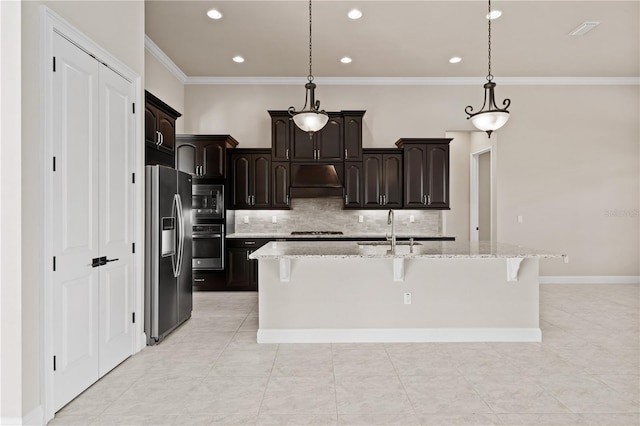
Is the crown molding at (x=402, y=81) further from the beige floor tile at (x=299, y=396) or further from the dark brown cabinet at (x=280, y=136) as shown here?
the beige floor tile at (x=299, y=396)

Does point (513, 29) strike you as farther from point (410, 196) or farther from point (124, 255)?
point (124, 255)

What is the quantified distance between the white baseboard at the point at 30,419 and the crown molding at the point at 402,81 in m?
5.33

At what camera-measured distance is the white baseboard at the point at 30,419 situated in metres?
2.20

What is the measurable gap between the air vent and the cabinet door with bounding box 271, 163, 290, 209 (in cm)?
424

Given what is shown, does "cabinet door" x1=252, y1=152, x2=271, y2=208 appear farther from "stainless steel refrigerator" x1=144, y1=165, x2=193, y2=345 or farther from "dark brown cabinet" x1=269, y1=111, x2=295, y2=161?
"stainless steel refrigerator" x1=144, y1=165, x2=193, y2=345

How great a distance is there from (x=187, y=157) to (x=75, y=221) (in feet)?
11.1

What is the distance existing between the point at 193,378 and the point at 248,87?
4.90 metres

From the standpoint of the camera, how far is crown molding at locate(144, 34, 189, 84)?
507cm

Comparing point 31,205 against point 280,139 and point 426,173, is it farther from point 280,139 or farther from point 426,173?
point 426,173

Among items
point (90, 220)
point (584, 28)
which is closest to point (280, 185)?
point (90, 220)

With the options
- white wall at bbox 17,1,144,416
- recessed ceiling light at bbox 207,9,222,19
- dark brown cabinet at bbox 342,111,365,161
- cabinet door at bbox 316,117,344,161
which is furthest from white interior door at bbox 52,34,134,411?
dark brown cabinet at bbox 342,111,365,161

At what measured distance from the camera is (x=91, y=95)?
2.83 metres

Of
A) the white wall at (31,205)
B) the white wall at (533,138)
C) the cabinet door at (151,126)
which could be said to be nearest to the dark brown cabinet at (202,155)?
the white wall at (533,138)

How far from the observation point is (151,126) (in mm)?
3820
